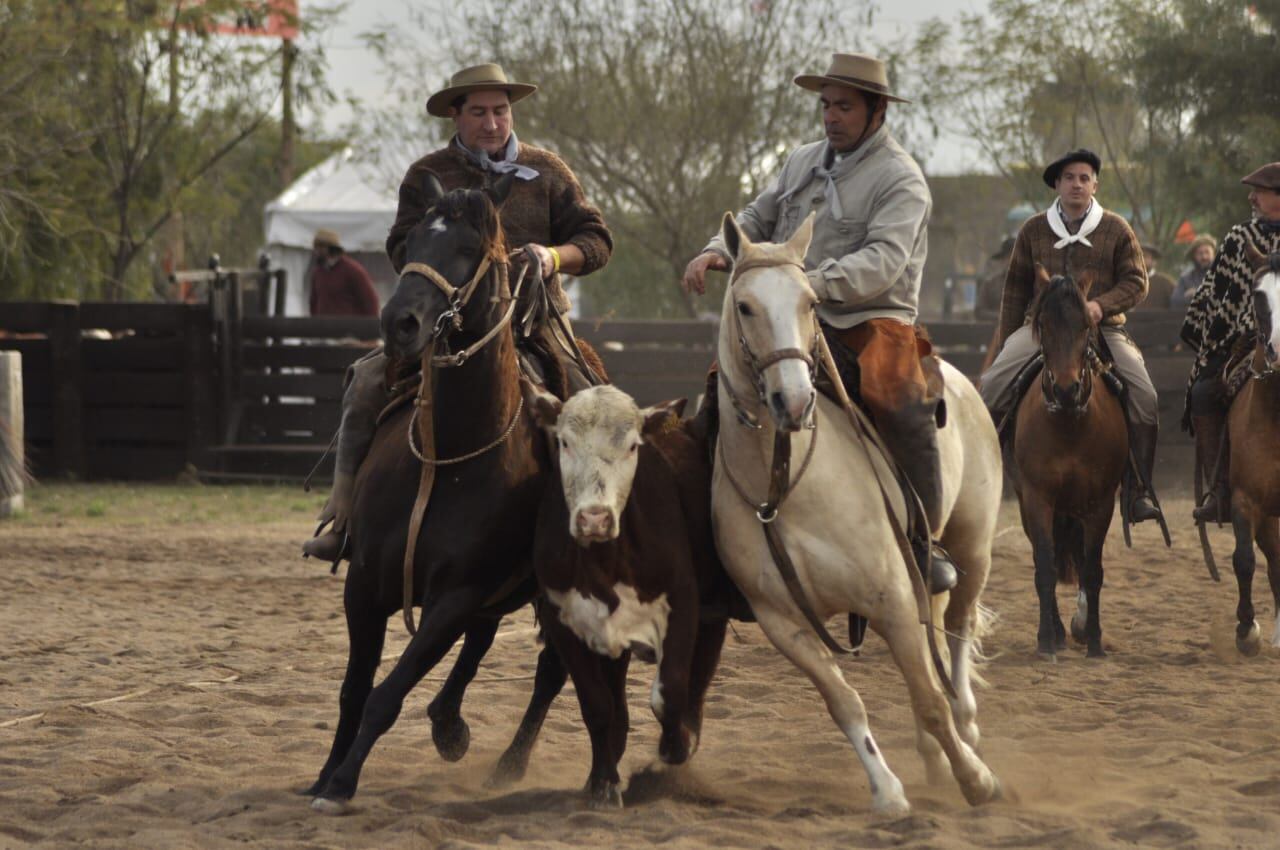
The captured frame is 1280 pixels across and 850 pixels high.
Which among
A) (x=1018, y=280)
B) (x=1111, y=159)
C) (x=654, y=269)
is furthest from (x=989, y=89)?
(x=1018, y=280)

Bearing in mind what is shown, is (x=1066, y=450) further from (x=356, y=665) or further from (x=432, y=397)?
(x=356, y=665)

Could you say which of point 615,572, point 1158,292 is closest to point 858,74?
point 615,572

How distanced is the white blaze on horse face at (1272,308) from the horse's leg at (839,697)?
128 inches

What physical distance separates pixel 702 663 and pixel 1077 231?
4053 mm

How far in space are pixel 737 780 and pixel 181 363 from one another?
39.6ft

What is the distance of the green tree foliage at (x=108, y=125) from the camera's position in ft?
57.9

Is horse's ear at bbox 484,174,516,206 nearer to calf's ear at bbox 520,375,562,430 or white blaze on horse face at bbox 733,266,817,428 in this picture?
calf's ear at bbox 520,375,562,430

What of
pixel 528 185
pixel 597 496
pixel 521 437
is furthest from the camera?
pixel 528 185

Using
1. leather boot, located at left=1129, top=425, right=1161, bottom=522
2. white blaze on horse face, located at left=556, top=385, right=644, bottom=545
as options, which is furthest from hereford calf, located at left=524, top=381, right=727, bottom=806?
leather boot, located at left=1129, top=425, right=1161, bottom=522

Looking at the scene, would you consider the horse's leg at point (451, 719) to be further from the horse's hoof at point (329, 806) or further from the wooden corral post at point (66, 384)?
the wooden corral post at point (66, 384)

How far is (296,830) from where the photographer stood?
210 inches

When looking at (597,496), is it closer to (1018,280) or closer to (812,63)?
(1018,280)

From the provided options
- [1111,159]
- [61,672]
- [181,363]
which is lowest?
[61,672]

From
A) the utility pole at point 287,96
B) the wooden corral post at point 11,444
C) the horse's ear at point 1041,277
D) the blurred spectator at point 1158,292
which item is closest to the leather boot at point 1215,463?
the horse's ear at point 1041,277
